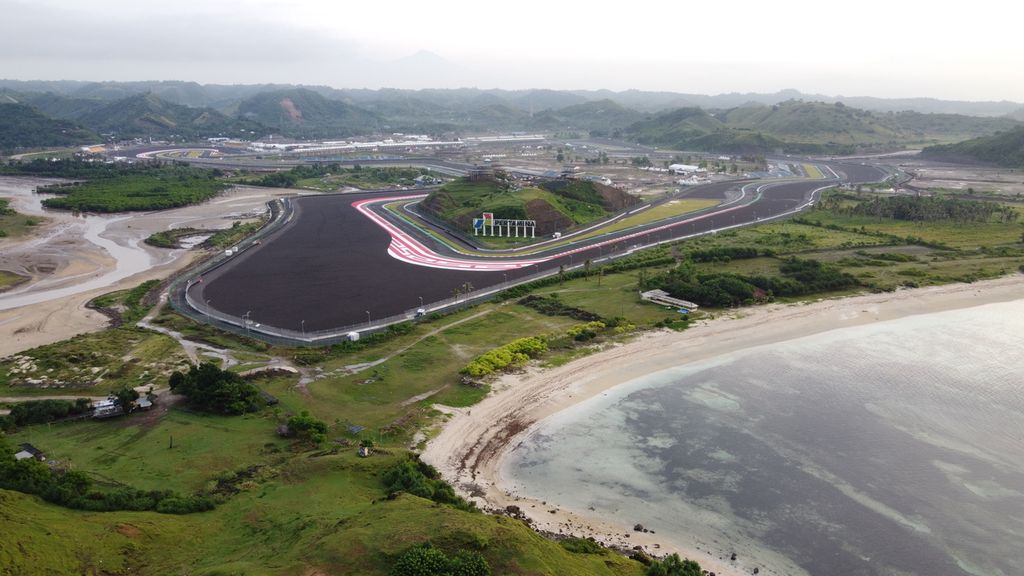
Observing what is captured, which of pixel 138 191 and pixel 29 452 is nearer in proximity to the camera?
pixel 29 452

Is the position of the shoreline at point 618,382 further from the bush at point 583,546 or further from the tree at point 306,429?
the tree at point 306,429

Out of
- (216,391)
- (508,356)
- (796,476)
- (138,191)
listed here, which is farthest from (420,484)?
(138,191)

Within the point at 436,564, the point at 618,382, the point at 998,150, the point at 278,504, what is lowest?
the point at 618,382

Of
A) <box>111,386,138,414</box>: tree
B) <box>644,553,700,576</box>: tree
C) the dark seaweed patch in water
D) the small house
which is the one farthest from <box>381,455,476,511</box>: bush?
the small house

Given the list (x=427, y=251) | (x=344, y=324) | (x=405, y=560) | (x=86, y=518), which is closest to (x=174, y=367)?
(x=344, y=324)

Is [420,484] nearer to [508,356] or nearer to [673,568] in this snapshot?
[673,568]
